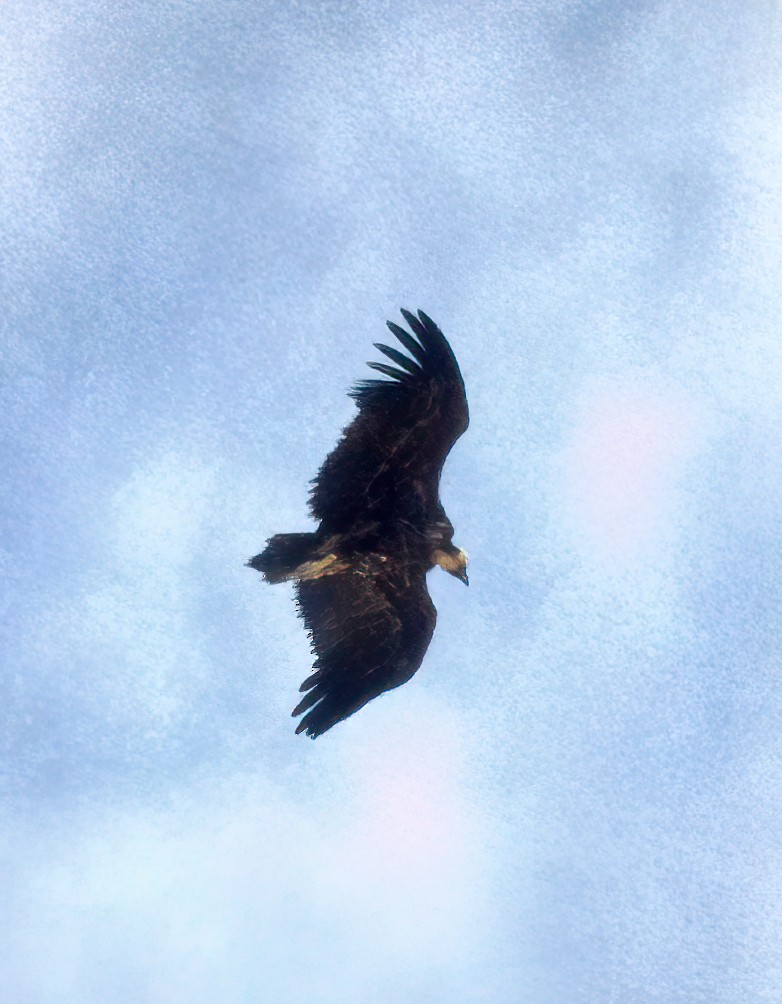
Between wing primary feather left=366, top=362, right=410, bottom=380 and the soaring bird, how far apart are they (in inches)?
0.4

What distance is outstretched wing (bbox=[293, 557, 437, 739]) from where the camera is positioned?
21.3 feet

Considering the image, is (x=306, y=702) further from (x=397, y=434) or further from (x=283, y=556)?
(x=397, y=434)

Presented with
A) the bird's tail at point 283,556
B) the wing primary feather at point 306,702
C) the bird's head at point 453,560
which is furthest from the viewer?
the bird's head at point 453,560

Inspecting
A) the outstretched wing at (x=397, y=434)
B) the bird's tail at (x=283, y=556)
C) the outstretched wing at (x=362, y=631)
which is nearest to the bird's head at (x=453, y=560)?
the outstretched wing at (x=362, y=631)

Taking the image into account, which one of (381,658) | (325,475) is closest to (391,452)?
(325,475)

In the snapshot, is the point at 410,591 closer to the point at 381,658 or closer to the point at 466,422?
the point at 381,658

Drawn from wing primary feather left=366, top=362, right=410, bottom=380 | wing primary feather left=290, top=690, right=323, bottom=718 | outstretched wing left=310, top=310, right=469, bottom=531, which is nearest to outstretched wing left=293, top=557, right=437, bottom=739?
wing primary feather left=290, top=690, right=323, bottom=718

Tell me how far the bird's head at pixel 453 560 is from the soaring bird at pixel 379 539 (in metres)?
0.02

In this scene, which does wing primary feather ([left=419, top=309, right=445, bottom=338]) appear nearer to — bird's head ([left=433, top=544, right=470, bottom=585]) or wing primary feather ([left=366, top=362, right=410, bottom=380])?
wing primary feather ([left=366, top=362, right=410, bottom=380])

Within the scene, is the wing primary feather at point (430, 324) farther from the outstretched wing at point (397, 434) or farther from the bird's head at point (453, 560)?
the bird's head at point (453, 560)

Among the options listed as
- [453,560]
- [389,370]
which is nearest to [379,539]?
[453,560]

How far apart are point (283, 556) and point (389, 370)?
2138 mm

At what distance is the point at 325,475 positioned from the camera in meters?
6.55

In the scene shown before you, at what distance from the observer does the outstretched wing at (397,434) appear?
6441 mm
